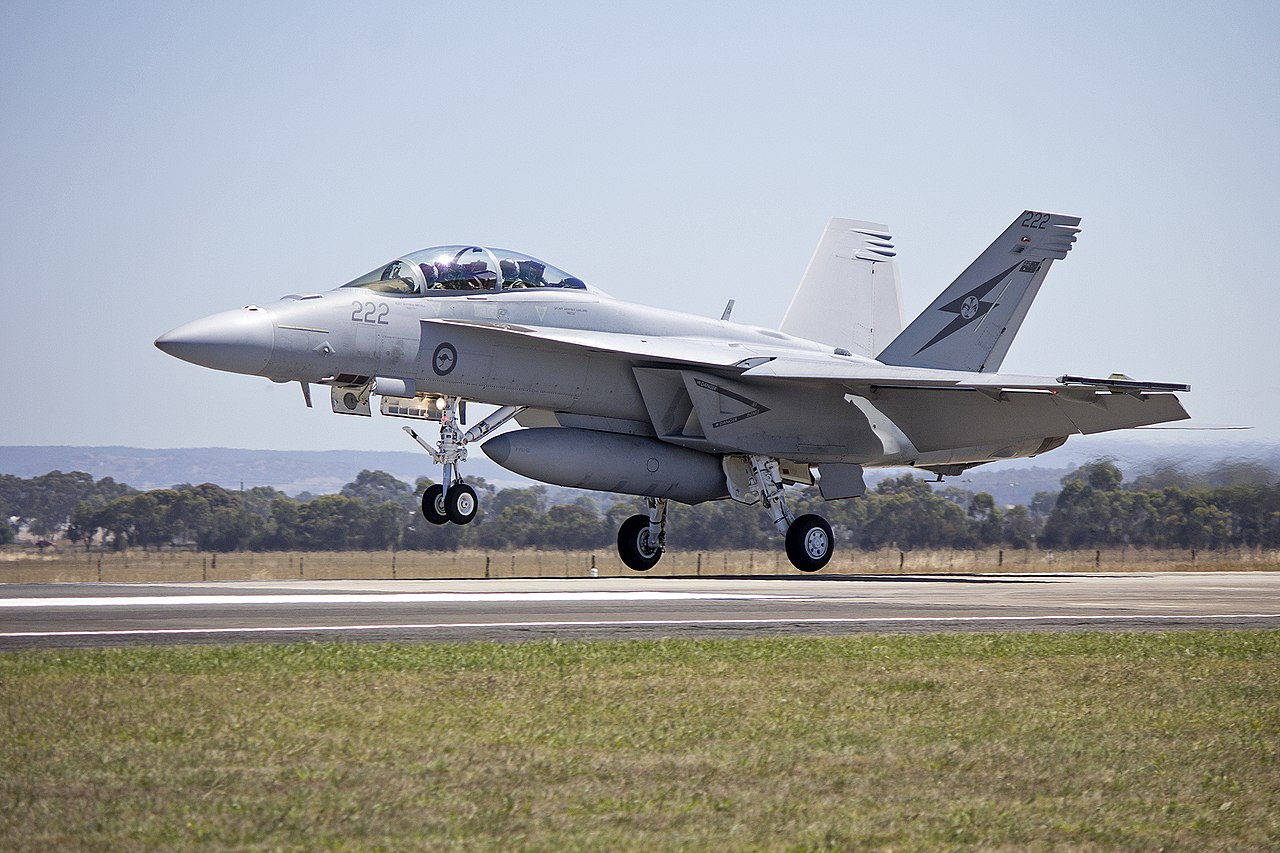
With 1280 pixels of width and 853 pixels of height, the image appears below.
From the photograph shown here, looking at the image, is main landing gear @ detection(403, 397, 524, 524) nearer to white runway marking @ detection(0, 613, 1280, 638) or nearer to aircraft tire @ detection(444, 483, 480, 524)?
aircraft tire @ detection(444, 483, 480, 524)

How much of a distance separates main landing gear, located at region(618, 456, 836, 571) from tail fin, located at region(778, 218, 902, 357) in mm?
4815

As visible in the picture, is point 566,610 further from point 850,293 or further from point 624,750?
point 850,293

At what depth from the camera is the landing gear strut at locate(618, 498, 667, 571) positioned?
21.5 metres

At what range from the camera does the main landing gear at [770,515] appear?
20.9 m

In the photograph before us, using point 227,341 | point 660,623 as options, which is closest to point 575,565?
point 227,341

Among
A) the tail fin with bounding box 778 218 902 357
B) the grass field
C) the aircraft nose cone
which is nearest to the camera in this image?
the grass field

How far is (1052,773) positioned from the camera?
20.9 feet

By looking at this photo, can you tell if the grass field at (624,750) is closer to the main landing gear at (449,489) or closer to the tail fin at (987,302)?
the main landing gear at (449,489)

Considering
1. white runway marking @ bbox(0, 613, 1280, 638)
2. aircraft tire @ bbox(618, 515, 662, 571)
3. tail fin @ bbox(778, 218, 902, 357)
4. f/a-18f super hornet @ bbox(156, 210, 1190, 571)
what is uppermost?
tail fin @ bbox(778, 218, 902, 357)

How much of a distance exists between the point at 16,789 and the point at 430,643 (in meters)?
4.65

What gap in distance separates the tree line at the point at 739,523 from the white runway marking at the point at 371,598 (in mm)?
20244

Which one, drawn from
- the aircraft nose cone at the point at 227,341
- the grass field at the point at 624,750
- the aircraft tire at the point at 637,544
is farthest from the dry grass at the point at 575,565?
the grass field at the point at 624,750

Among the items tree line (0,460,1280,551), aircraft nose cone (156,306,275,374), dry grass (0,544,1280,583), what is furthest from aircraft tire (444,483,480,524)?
tree line (0,460,1280,551)

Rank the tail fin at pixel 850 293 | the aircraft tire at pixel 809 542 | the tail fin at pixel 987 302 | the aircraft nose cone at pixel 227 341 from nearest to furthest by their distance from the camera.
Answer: the aircraft nose cone at pixel 227 341, the aircraft tire at pixel 809 542, the tail fin at pixel 987 302, the tail fin at pixel 850 293
